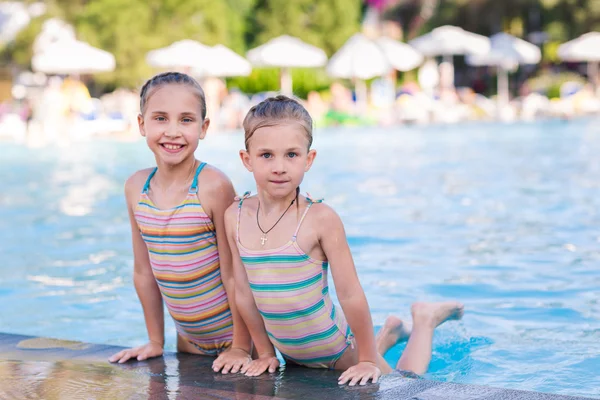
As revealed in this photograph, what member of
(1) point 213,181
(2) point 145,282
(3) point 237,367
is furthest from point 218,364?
(1) point 213,181

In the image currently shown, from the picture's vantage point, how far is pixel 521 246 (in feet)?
26.5

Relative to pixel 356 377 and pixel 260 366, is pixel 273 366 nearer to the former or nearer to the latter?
pixel 260 366

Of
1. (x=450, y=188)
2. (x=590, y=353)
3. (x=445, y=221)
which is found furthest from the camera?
(x=450, y=188)

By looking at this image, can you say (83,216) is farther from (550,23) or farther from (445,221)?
(550,23)

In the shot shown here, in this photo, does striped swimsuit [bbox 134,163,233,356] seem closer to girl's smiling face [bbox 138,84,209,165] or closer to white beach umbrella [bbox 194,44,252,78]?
girl's smiling face [bbox 138,84,209,165]

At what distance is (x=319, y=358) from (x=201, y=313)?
0.60 metres

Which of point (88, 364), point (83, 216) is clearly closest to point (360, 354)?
point (88, 364)

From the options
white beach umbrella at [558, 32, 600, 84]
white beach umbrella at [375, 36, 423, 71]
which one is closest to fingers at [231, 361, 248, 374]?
white beach umbrella at [375, 36, 423, 71]

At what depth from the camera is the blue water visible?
5.18m

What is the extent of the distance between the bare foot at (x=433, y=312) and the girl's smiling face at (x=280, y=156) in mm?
1529

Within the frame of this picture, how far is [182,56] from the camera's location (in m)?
24.1

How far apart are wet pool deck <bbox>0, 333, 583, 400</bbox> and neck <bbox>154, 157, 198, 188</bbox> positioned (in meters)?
0.77

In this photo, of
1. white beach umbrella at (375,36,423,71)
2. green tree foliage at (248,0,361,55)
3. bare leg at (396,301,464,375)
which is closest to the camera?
bare leg at (396,301,464,375)

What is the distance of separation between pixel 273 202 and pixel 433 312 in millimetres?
1524
